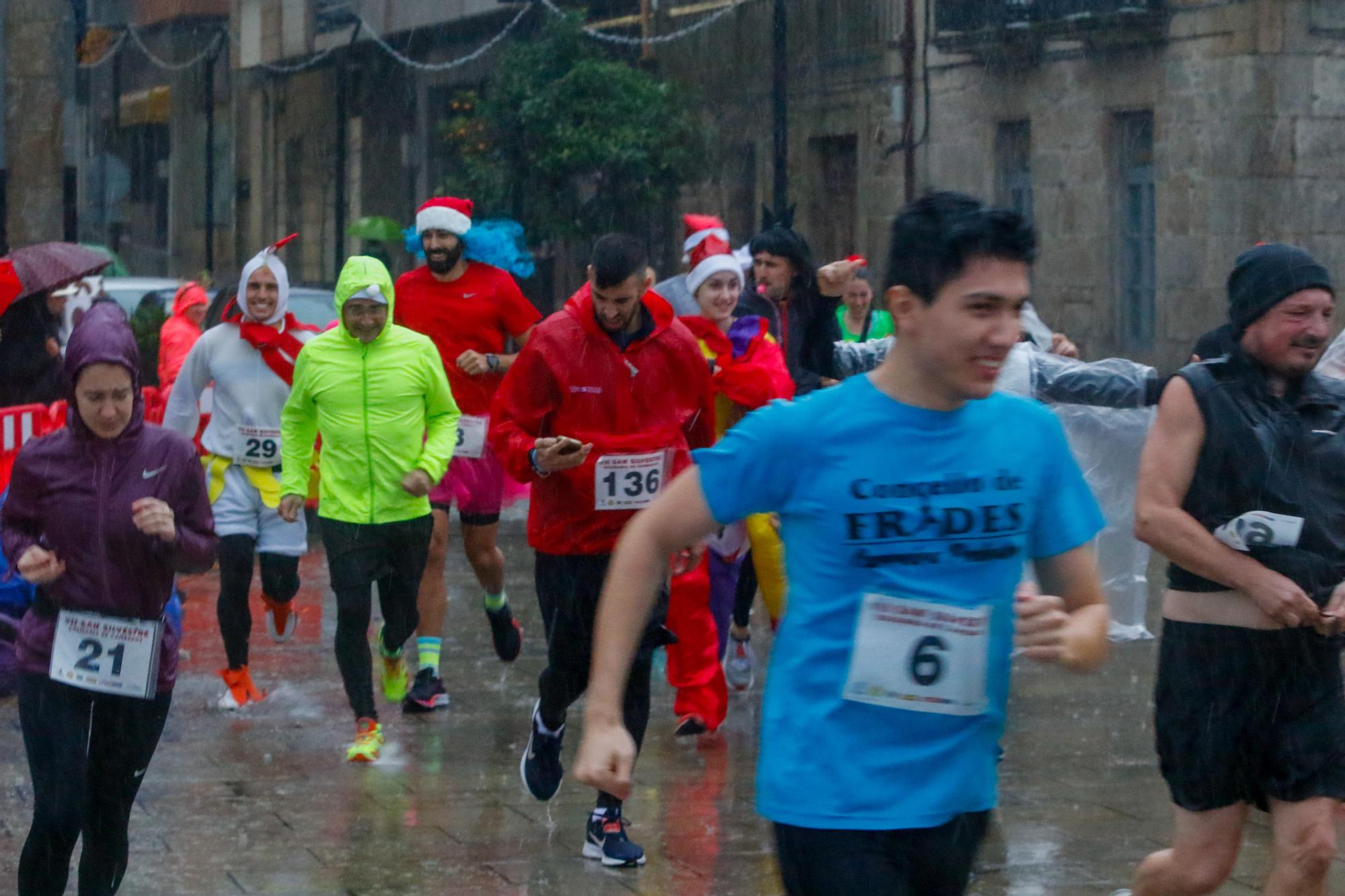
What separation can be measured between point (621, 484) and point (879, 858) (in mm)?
3424

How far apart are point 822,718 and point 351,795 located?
4.13 meters

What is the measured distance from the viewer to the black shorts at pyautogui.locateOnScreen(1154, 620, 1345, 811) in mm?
4688

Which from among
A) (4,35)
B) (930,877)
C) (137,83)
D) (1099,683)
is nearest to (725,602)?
(1099,683)

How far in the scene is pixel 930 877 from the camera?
11.1 ft

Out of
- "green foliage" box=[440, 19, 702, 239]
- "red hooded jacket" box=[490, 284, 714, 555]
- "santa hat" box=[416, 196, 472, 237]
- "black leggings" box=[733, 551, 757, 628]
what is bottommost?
"black leggings" box=[733, 551, 757, 628]

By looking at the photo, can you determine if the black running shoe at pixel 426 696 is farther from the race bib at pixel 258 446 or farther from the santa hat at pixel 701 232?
the santa hat at pixel 701 232

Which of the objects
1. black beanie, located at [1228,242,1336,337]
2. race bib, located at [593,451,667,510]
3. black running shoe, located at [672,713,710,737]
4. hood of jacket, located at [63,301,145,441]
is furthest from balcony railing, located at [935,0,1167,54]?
hood of jacket, located at [63,301,145,441]

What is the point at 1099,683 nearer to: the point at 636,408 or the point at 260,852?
the point at 636,408

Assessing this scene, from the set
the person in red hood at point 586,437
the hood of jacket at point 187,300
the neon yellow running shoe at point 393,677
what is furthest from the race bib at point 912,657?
the hood of jacket at point 187,300

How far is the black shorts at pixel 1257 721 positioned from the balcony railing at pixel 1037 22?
1688 cm

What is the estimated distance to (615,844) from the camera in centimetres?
623

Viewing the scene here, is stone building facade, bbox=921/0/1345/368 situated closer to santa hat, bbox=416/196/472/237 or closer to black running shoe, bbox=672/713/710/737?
santa hat, bbox=416/196/472/237

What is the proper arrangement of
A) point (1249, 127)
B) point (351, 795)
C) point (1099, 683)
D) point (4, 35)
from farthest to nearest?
point (1249, 127), point (4, 35), point (1099, 683), point (351, 795)

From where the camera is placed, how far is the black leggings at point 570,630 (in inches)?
259
